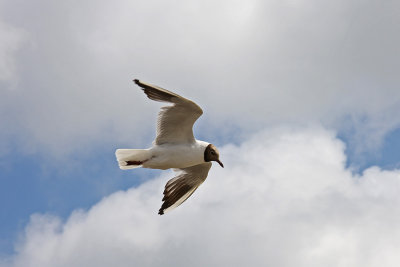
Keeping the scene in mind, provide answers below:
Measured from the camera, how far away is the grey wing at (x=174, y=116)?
12781 millimetres

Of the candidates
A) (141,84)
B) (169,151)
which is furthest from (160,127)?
(141,84)

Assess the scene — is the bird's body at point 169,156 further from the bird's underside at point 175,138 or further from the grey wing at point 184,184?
the grey wing at point 184,184

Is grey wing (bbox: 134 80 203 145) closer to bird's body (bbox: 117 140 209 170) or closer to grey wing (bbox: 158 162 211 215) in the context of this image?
bird's body (bbox: 117 140 209 170)

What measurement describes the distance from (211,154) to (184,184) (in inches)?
62.1

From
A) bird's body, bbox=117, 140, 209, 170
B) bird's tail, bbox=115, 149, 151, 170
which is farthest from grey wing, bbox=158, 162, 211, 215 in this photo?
bird's tail, bbox=115, 149, 151, 170

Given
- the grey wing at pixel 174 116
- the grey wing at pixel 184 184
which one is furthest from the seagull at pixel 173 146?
the grey wing at pixel 184 184

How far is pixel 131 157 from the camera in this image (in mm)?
13758

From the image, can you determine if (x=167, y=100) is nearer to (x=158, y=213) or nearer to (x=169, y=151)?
(x=169, y=151)

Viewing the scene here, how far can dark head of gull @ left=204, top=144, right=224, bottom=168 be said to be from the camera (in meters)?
14.0

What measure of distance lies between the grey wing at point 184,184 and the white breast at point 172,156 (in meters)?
1.40

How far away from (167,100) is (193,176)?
2.99 m

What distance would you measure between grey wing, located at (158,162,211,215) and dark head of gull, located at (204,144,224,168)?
3.28 feet

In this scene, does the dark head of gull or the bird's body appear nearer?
the bird's body

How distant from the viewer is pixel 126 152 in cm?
1377
